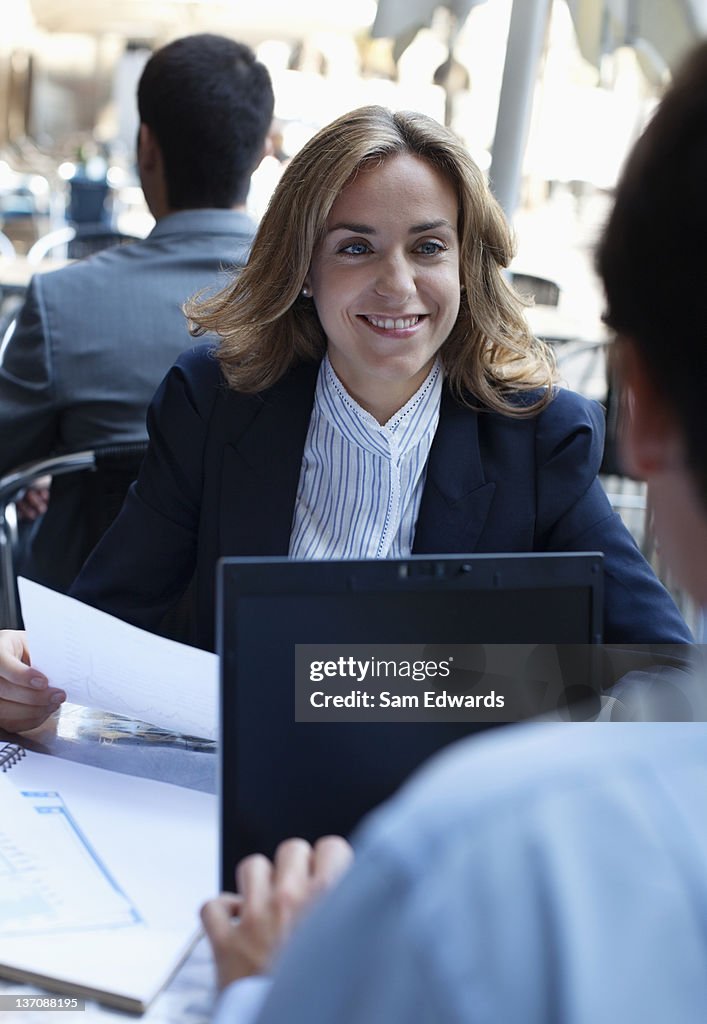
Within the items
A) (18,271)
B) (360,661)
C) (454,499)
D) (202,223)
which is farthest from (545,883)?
(18,271)

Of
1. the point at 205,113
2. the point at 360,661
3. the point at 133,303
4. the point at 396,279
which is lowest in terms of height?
the point at 360,661

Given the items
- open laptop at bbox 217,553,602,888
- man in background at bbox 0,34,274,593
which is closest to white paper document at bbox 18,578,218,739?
open laptop at bbox 217,553,602,888

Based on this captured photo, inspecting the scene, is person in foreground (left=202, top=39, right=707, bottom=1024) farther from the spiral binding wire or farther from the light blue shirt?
the spiral binding wire

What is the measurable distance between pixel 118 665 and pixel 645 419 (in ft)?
2.73

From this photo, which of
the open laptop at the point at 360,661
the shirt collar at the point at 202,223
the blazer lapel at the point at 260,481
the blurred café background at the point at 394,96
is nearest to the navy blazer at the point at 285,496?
the blazer lapel at the point at 260,481

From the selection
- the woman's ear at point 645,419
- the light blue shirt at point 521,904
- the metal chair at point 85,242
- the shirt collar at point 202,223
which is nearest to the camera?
the light blue shirt at point 521,904

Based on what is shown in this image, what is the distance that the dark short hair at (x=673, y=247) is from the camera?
0.51 m

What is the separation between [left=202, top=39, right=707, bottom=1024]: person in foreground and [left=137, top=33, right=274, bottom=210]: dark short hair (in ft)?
7.45

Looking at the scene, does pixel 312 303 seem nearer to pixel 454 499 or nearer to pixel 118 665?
pixel 454 499

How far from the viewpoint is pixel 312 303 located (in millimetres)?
1887

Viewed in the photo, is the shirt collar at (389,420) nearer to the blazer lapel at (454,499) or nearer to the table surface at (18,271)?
the blazer lapel at (454,499)

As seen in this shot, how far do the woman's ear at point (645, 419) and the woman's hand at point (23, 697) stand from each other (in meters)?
0.93

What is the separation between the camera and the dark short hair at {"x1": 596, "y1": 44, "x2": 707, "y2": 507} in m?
0.51

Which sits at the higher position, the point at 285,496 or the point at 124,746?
the point at 285,496
